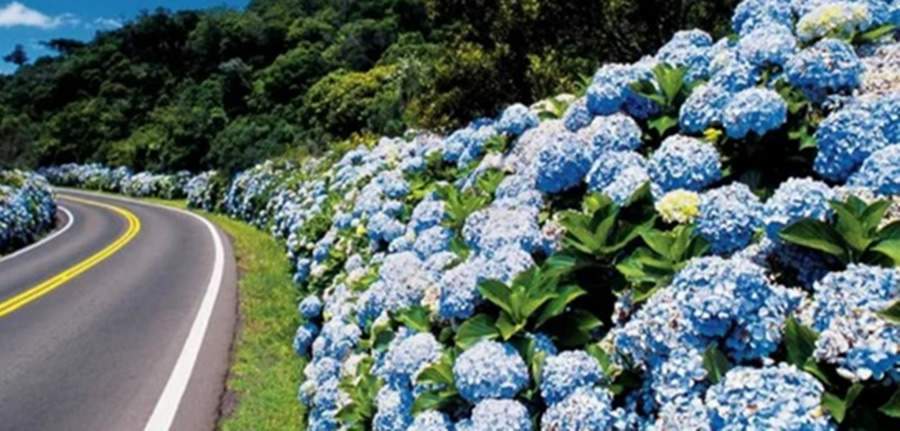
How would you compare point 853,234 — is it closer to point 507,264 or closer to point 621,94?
point 507,264

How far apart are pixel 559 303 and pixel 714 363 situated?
0.79m

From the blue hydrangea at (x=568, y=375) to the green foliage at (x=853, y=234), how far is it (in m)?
0.78

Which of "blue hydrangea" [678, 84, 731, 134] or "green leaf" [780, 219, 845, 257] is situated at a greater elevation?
"blue hydrangea" [678, 84, 731, 134]

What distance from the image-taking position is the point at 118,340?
30.2 ft

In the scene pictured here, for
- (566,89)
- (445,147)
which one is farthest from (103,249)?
(445,147)

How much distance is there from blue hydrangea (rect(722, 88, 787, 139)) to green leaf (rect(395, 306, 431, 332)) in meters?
1.71

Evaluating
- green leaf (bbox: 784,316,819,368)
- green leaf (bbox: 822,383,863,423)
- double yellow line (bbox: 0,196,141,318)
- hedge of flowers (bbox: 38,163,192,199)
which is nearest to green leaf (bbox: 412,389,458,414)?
green leaf (bbox: 784,316,819,368)

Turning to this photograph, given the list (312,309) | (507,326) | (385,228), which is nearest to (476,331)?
(507,326)

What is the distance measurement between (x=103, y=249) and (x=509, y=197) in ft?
57.8

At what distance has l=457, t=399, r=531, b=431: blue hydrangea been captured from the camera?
106 inches

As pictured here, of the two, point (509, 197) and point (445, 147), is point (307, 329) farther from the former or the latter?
point (509, 197)

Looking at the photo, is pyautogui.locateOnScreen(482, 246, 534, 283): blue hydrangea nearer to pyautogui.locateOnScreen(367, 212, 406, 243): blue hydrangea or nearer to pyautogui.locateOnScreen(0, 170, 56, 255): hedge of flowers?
pyautogui.locateOnScreen(367, 212, 406, 243): blue hydrangea

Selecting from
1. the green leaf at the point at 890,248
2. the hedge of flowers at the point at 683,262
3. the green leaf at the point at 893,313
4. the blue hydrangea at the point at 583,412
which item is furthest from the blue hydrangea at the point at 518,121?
the green leaf at the point at 893,313

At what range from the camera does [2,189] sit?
72.9ft
